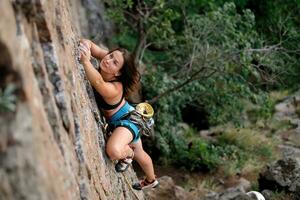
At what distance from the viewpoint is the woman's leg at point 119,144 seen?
4.88 metres

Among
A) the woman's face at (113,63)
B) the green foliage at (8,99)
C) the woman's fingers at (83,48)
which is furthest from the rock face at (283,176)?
the green foliage at (8,99)

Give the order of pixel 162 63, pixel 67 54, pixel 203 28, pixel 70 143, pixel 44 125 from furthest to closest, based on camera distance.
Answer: pixel 162 63
pixel 203 28
pixel 67 54
pixel 70 143
pixel 44 125

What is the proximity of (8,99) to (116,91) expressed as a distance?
265 centimetres

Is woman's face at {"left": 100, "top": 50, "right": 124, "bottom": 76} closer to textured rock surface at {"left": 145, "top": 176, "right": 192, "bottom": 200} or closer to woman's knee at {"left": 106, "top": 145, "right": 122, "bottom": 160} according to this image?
woman's knee at {"left": 106, "top": 145, "right": 122, "bottom": 160}

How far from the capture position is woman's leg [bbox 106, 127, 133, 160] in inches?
192

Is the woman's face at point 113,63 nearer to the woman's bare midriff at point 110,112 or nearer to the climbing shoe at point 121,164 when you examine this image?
the woman's bare midriff at point 110,112

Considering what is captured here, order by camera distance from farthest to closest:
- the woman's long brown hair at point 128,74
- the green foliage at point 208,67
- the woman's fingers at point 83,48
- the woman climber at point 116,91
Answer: the green foliage at point 208,67 → the woman's long brown hair at point 128,74 → the woman climber at point 116,91 → the woman's fingers at point 83,48

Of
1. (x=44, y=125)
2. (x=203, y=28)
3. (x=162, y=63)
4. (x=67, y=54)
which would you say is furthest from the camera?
(x=162, y=63)

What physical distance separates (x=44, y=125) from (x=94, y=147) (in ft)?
5.30

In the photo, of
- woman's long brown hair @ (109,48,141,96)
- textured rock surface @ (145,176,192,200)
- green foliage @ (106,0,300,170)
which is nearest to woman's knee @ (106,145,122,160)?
woman's long brown hair @ (109,48,141,96)

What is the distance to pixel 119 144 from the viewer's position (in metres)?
4.95

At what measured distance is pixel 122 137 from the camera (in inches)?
198

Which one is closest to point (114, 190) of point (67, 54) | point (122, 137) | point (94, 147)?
point (122, 137)

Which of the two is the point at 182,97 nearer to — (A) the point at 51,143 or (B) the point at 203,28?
(B) the point at 203,28
